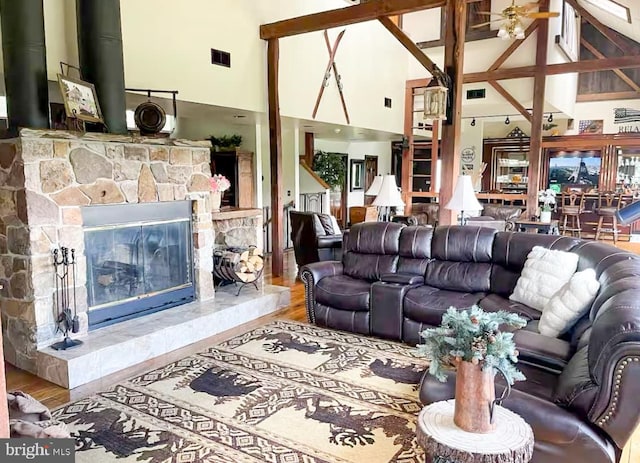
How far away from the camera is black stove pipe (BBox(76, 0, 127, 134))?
12.4 ft

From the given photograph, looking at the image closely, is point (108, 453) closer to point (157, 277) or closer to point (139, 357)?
point (139, 357)

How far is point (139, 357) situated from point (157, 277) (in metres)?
0.90

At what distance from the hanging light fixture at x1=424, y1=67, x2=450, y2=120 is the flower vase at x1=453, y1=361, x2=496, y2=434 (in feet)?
12.1

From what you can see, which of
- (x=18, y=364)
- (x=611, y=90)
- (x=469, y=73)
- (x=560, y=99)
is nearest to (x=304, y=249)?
(x=18, y=364)

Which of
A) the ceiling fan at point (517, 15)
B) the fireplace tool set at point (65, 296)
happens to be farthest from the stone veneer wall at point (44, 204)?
the ceiling fan at point (517, 15)

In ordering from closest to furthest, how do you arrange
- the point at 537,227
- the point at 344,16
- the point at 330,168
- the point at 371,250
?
the point at 371,250 < the point at 344,16 < the point at 537,227 < the point at 330,168

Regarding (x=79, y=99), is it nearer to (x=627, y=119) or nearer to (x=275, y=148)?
(x=275, y=148)

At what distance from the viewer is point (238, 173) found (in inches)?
301

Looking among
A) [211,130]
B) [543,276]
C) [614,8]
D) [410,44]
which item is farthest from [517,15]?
[211,130]

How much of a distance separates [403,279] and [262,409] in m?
1.89

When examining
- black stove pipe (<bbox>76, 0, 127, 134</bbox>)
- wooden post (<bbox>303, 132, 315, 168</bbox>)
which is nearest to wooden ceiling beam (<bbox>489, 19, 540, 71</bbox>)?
wooden post (<bbox>303, 132, 315, 168</bbox>)

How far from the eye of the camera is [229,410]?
9.62 feet

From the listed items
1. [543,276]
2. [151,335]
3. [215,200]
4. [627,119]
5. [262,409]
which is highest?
[627,119]

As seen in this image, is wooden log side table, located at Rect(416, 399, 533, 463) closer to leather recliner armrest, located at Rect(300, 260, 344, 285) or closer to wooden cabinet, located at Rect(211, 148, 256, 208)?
leather recliner armrest, located at Rect(300, 260, 344, 285)
